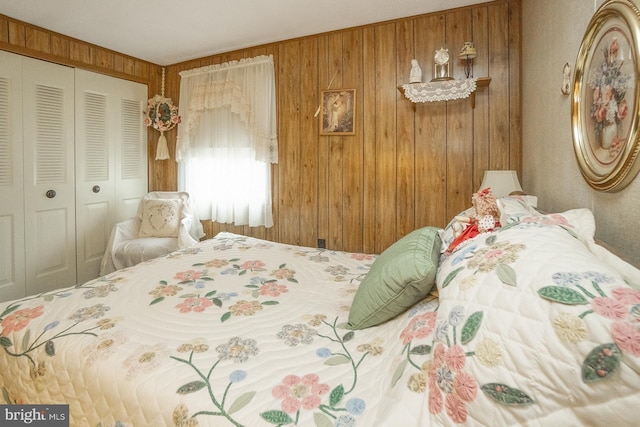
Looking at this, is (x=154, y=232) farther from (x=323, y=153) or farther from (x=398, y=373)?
(x=398, y=373)

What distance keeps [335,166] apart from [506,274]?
2.47 metres

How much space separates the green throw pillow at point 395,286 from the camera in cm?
111

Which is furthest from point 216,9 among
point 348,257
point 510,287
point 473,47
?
point 510,287

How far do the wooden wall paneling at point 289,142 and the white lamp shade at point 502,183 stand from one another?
1.70 m

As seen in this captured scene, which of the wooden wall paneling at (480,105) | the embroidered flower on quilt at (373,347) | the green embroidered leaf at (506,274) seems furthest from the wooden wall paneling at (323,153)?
the green embroidered leaf at (506,274)

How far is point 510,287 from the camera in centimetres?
74

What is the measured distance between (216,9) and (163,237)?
6.84ft

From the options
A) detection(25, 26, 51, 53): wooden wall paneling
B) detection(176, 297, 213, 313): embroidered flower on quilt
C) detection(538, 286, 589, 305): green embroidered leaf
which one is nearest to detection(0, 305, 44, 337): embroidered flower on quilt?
detection(176, 297, 213, 313): embroidered flower on quilt

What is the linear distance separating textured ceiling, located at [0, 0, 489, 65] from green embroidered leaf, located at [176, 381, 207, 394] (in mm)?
2574

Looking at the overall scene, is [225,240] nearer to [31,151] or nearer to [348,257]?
[348,257]

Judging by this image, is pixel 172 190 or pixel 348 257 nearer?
pixel 348 257

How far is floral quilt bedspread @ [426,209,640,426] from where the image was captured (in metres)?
0.56

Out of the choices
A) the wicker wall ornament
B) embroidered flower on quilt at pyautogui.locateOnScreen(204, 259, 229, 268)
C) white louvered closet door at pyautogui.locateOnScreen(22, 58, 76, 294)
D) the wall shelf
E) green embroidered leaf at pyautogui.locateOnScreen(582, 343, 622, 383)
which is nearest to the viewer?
green embroidered leaf at pyautogui.locateOnScreen(582, 343, 622, 383)

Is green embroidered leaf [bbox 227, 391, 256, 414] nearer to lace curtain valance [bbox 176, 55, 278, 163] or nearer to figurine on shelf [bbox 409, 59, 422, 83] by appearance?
figurine on shelf [bbox 409, 59, 422, 83]
